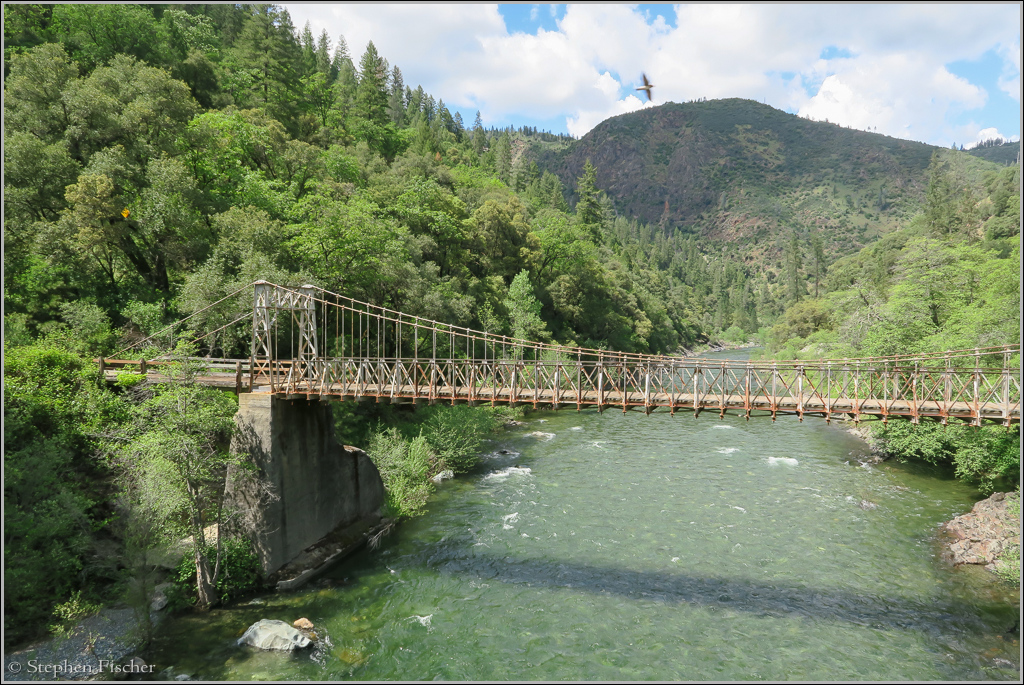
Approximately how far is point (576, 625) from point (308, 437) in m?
10.6

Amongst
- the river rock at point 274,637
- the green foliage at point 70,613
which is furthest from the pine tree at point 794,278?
the green foliage at point 70,613

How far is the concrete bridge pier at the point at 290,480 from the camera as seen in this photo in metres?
16.2

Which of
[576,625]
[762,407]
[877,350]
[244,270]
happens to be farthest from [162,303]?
[877,350]

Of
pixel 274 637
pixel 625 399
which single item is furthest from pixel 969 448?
pixel 274 637

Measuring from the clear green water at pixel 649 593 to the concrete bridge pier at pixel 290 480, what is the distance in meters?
1.51

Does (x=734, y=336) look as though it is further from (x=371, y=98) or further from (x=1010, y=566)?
(x=1010, y=566)

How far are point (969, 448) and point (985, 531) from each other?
4788mm

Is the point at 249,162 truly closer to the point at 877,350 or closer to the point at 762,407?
the point at 762,407

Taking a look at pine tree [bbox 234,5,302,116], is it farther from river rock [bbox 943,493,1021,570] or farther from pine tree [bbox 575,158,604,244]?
river rock [bbox 943,493,1021,570]

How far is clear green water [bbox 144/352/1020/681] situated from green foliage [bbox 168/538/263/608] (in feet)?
2.55

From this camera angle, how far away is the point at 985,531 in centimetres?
1839

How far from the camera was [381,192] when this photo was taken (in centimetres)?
3700

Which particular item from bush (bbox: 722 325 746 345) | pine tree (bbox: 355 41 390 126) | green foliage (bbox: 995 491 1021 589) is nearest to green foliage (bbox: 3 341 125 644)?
green foliage (bbox: 995 491 1021 589)

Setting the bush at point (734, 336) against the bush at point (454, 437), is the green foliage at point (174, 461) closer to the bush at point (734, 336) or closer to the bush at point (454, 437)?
the bush at point (454, 437)
